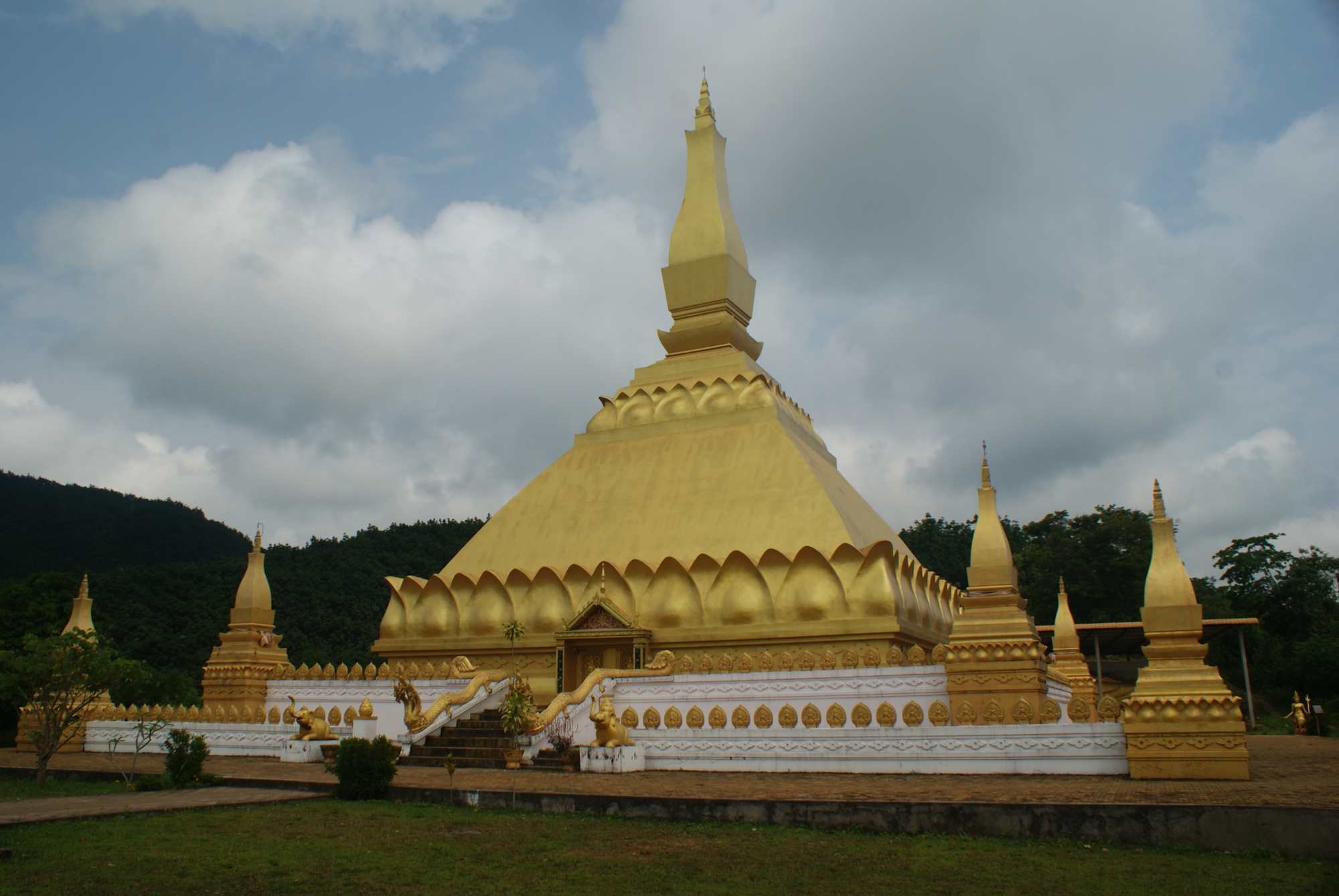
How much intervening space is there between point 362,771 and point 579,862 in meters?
4.39

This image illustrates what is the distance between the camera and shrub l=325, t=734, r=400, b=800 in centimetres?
1192

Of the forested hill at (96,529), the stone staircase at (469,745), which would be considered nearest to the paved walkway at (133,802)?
the stone staircase at (469,745)

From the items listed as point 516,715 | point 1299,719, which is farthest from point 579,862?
point 1299,719

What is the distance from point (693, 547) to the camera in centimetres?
2116

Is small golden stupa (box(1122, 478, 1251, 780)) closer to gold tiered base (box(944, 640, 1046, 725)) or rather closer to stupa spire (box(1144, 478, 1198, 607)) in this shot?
stupa spire (box(1144, 478, 1198, 607))

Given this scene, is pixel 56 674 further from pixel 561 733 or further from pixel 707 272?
pixel 707 272

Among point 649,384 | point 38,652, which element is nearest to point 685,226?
point 649,384

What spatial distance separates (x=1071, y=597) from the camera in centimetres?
4856

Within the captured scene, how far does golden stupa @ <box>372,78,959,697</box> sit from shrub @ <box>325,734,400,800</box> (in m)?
6.10

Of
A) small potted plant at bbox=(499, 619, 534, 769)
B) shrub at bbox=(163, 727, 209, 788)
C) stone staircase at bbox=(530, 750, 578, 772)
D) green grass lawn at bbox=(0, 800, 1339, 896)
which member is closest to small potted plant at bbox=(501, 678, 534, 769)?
small potted plant at bbox=(499, 619, 534, 769)

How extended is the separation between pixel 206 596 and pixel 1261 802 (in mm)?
45944

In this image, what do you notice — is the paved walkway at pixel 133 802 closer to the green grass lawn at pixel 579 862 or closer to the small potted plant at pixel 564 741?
the green grass lawn at pixel 579 862

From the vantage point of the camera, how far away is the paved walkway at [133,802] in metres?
10.5

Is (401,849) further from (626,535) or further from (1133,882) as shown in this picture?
(626,535)
